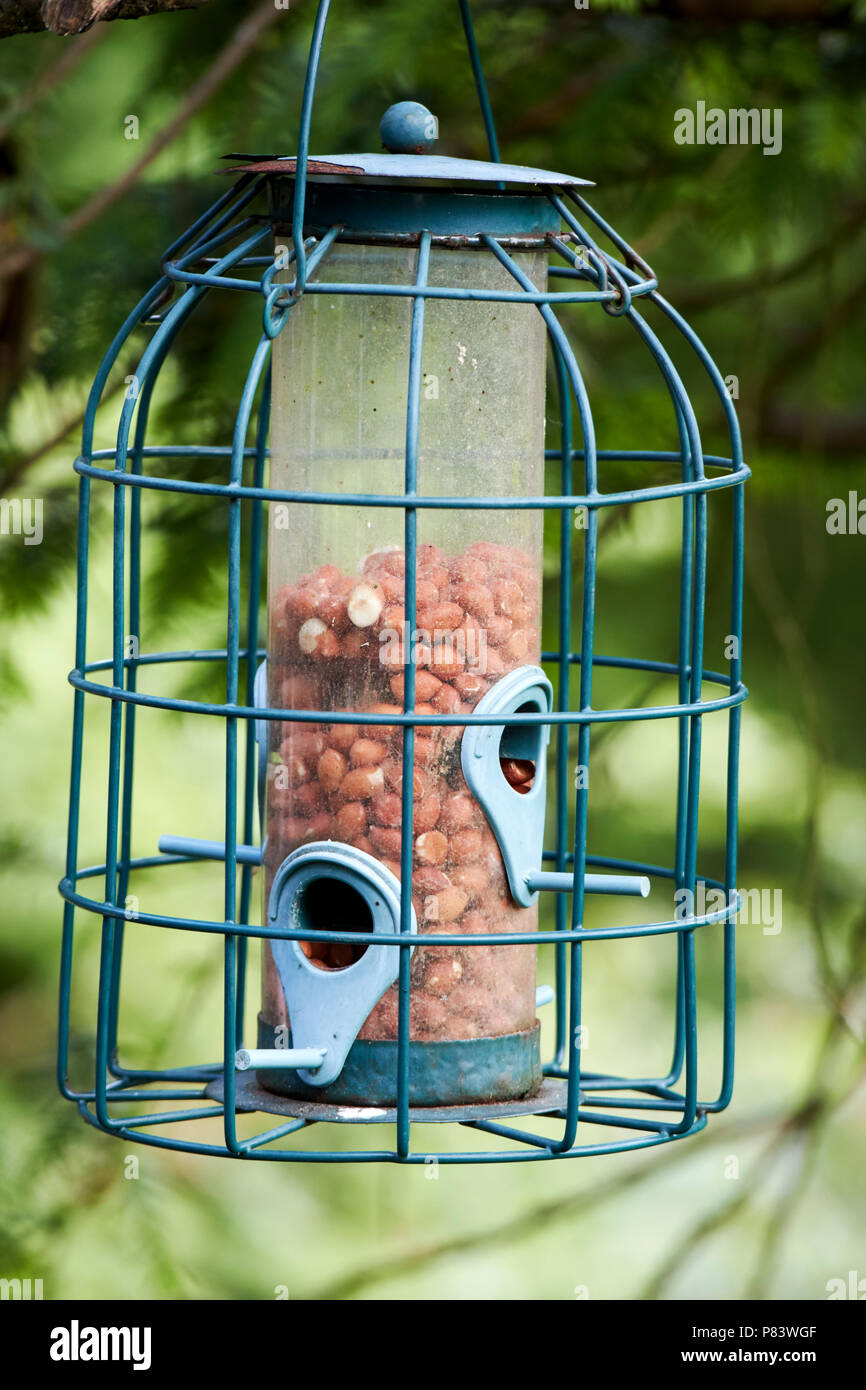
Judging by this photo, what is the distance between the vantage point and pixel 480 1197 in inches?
235

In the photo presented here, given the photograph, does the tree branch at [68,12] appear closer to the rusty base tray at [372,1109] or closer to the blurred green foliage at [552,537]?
the blurred green foliage at [552,537]

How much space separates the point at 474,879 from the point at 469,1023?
Result: 166 mm

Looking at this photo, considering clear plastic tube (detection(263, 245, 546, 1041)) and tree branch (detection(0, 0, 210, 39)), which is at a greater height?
tree branch (detection(0, 0, 210, 39))

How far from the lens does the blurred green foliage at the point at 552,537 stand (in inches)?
116

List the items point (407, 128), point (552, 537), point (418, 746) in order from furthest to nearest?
1. point (552, 537)
2. point (418, 746)
3. point (407, 128)

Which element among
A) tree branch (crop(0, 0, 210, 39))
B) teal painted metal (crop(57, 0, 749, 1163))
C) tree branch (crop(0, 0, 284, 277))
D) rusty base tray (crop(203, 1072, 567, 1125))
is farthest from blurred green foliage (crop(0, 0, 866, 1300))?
rusty base tray (crop(203, 1072, 567, 1125))

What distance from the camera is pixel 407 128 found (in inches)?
77.1

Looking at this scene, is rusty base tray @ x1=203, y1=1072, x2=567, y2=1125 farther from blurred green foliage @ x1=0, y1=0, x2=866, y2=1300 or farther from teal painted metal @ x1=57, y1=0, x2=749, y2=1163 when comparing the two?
blurred green foliage @ x1=0, y1=0, x2=866, y2=1300

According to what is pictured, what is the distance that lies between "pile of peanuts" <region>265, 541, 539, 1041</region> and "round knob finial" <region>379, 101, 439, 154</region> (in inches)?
17.3

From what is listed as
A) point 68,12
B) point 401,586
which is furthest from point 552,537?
point 68,12

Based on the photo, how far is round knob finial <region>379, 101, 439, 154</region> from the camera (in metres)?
1.96

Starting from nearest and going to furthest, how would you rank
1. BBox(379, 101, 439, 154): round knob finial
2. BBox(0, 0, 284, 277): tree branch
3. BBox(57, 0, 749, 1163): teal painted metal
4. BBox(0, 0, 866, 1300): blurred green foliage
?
BBox(57, 0, 749, 1163): teal painted metal, BBox(379, 101, 439, 154): round knob finial, BBox(0, 0, 284, 277): tree branch, BBox(0, 0, 866, 1300): blurred green foliage

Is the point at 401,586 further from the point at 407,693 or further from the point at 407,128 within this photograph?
the point at 407,128

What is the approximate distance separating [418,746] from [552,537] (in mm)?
1296
